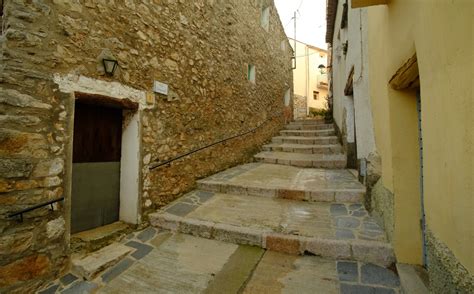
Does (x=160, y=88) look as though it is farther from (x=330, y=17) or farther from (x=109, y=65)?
(x=330, y=17)

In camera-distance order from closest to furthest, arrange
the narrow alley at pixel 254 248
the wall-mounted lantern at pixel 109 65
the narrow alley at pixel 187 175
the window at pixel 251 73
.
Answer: the narrow alley at pixel 187 175 → the narrow alley at pixel 254 248 → the wall-mounted lantern at pixel 109 65 → the window at pixel 251 73

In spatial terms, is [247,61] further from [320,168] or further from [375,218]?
[375,218]

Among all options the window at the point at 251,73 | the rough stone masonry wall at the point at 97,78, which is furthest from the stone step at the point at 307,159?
the window at the point at 251,73

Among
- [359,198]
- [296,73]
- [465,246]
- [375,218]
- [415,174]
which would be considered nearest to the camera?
[465,246]

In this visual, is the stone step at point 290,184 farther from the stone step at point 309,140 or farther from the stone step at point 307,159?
the stone step at point 309,140

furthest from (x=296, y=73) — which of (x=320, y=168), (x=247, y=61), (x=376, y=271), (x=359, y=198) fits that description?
(x=376, y=271)

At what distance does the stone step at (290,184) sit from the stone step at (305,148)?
1.28 metres

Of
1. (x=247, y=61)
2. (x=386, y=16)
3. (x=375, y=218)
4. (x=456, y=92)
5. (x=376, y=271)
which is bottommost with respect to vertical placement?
(x=376, y=271)

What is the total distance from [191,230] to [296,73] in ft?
57.4

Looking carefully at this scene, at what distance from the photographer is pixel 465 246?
39.8 inches

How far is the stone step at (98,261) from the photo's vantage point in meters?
2.27

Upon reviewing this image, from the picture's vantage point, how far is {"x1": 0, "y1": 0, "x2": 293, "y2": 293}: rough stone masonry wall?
2021 millimetres

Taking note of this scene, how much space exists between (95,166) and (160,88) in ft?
4.53

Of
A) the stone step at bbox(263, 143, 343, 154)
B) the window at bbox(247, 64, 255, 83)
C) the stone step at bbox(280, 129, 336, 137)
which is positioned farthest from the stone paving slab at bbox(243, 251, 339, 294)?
the stone step at bbox(280, 129, 336, 137)
